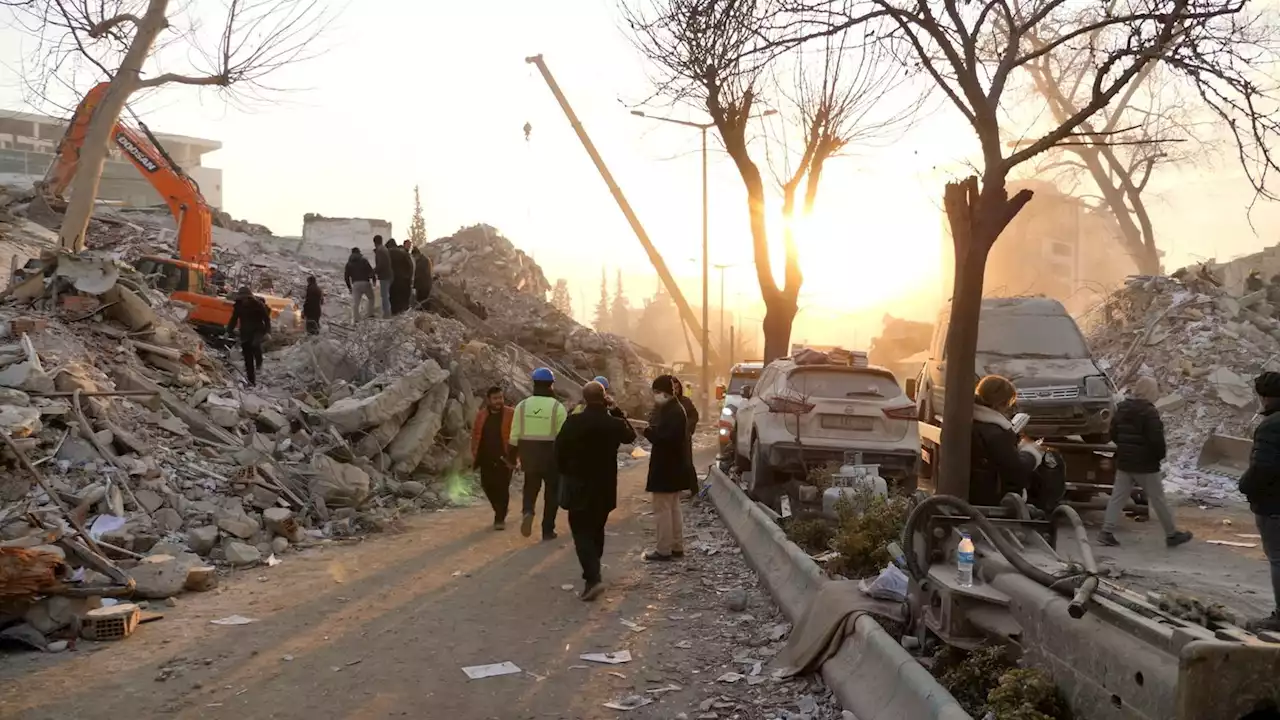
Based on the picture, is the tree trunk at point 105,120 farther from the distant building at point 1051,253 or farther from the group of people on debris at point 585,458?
the distant building at point 1051,253

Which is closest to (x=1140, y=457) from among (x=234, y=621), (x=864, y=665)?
(x=864, y=665)

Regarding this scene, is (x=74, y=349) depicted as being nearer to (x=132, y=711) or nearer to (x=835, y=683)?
(x=132, y=711)

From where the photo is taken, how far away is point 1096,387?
41.1ft

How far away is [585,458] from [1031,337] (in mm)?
8926

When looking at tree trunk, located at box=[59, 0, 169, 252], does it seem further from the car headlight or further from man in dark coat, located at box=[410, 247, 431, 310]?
the car headlight

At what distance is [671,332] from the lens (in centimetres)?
11875

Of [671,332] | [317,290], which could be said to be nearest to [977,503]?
[317,290]

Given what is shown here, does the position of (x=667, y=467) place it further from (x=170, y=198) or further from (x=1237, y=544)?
(x=170, y=198)

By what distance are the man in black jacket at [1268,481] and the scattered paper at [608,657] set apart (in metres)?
4.45

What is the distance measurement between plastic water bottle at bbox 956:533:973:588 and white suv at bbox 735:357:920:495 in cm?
546

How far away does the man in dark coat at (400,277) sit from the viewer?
18.9 meters

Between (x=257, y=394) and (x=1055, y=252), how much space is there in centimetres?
6046

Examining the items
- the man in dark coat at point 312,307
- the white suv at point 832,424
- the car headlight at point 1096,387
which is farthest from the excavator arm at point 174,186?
the car headlight at point 1096,387

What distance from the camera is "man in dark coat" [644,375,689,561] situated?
9.18 meters
